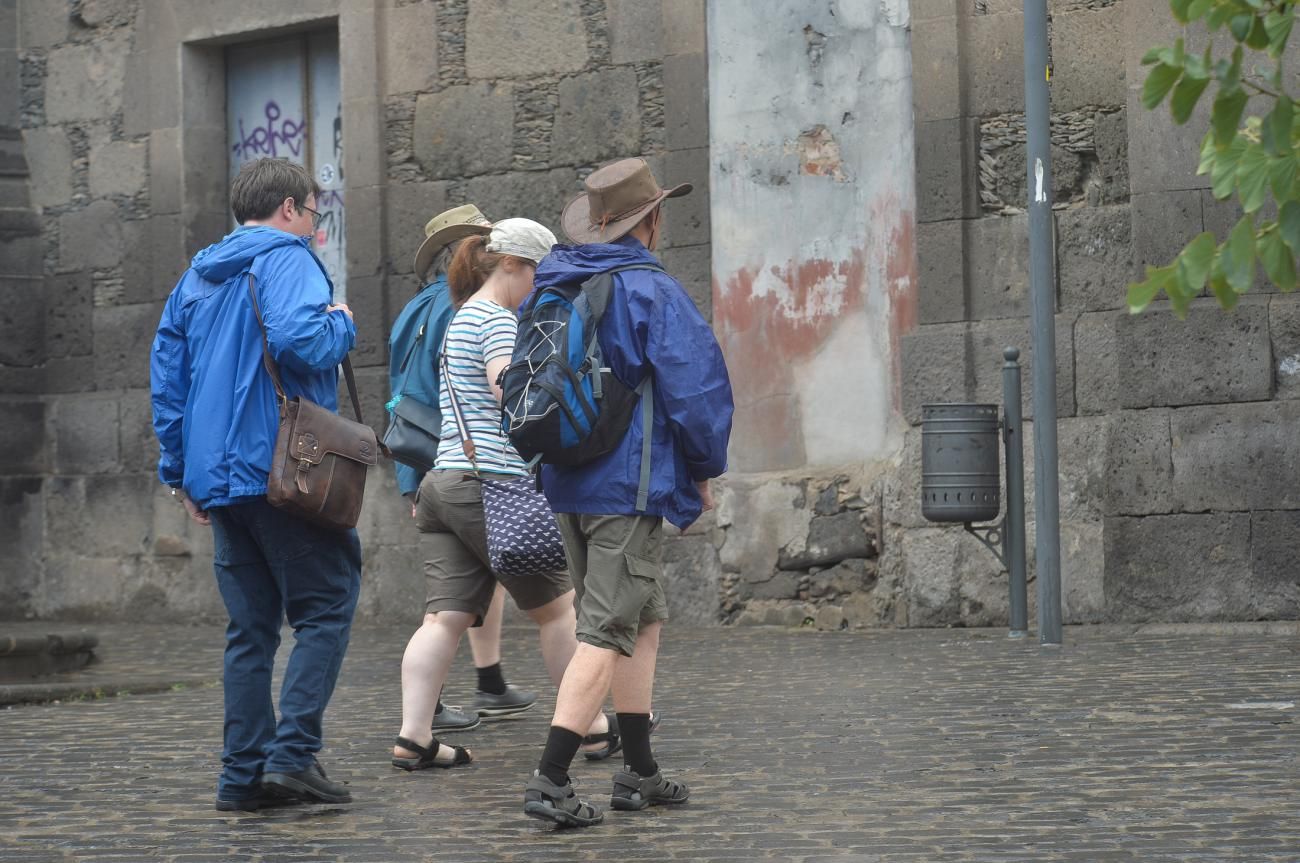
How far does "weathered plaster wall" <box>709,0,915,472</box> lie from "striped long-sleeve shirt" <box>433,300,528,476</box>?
179 inches

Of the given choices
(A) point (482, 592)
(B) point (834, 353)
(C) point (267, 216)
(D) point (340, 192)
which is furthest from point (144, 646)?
(C) point (267, 216)

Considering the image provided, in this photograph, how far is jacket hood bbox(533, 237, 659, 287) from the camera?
502cm

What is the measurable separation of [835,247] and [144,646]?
4.41 m

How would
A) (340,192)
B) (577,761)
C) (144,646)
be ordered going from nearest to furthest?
(577,761) < (144,646) < (340,192)

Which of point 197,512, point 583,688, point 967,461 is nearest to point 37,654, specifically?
point 197,512

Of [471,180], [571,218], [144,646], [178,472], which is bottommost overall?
[144,646]

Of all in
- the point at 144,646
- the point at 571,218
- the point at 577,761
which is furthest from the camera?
the point at 144,646

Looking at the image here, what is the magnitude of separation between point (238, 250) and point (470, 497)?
1.15m

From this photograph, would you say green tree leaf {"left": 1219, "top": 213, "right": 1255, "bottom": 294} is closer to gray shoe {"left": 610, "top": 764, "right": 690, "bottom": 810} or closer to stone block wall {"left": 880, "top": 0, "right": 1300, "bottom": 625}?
gray shoe {"left": 610, "top": 764, "right": 690, "bottom": 810}

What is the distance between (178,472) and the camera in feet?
17.6

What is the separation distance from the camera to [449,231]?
6.70 meters

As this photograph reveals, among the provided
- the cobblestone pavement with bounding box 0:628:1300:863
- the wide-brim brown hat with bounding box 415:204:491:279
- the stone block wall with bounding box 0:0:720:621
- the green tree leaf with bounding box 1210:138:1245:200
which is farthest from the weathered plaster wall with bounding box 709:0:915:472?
the green tree leaf with bounding box 1210:138:1245:200

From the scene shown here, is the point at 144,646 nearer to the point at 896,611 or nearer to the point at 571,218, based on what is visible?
the point at 896,611

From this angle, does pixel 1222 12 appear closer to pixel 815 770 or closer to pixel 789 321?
pixel 815 770
